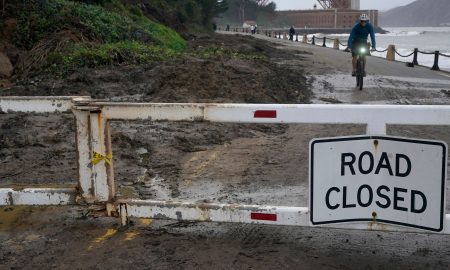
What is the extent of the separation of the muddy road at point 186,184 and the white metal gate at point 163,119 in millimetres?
244

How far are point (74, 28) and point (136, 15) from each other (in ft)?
38.0

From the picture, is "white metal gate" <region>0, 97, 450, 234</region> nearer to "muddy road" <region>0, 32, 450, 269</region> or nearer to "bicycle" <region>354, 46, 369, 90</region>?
"muddy road" <region>0, 32, 450, 269</region>

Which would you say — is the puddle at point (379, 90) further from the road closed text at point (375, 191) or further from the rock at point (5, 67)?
the road closed text at point (375, 191)

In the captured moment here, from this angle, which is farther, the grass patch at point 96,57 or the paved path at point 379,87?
the grass patch at point 96,57

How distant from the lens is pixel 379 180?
3939 millimetres

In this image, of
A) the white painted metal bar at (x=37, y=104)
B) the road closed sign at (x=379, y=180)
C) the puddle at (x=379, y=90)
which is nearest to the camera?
the road closed sign at (x=379, y=180)

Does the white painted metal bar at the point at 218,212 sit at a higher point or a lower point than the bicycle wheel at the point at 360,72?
lower

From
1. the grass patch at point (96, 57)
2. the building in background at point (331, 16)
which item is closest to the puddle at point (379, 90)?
the grass patch at point (96, 57)

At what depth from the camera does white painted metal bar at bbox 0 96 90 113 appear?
470 centimetres

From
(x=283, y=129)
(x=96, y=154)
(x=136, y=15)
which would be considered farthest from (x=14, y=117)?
(x=136, y=15)

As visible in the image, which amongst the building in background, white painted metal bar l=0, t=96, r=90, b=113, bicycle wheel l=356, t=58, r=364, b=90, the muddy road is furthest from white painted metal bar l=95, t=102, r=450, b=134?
the building in background

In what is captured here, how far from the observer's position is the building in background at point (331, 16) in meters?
149

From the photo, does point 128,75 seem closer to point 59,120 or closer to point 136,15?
point 59,120

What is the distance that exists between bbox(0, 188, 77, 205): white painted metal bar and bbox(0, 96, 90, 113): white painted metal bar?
2.36ft
